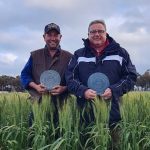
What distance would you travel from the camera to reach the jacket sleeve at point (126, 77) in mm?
5395

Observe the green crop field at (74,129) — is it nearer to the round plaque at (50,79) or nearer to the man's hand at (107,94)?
the man's hand at (107,94)

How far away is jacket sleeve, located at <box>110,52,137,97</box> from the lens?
5395 millimetres

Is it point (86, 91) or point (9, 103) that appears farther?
point (9, 103)

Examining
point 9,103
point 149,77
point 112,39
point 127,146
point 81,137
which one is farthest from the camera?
point 149,77

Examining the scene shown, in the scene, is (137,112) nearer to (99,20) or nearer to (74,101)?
(74,101)

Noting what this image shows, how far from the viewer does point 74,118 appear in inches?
205

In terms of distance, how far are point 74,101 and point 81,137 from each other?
439 mm

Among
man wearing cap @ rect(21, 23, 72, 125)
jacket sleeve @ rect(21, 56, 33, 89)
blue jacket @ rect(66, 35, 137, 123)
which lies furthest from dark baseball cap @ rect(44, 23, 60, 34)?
blue jacket @ rect(66, 35, 137, 123)

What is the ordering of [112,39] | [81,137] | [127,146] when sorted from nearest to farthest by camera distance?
[127,146] → [81,137] → [112,39]

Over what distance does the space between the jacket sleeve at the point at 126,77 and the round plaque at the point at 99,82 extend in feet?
0.41

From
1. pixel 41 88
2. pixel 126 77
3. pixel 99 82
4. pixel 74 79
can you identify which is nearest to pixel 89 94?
pixel 99 82

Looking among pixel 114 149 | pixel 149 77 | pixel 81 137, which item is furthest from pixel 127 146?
pixel 149 77

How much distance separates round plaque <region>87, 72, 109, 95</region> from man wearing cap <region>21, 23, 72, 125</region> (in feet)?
2.30

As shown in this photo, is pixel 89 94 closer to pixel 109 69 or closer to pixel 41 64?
pixel 109 69
